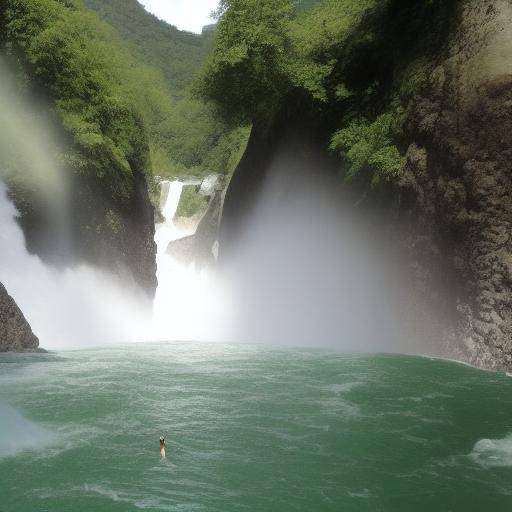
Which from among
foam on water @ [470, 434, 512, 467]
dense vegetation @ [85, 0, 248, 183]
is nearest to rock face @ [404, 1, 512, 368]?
foam on water @ [470, 434, 512, 467]

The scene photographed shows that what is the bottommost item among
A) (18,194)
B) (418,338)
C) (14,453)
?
(14,453)

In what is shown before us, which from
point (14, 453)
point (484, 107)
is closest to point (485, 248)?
Result: point (484, 107)

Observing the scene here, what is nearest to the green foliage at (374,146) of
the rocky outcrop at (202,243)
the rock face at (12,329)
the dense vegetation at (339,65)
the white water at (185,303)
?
the dense vegetation at (339,65)

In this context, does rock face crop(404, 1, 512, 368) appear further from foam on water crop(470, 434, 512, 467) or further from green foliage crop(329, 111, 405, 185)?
foam on water crop(470, 434, 512, 467)

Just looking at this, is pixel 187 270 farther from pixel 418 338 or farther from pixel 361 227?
pixel 418 338

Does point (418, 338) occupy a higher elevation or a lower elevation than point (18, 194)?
lower

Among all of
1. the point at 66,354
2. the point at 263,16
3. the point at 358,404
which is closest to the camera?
the point at 358,404

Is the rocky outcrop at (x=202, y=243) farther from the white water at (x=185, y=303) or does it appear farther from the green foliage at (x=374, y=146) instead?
the green foliage at (x=374, y=146)
